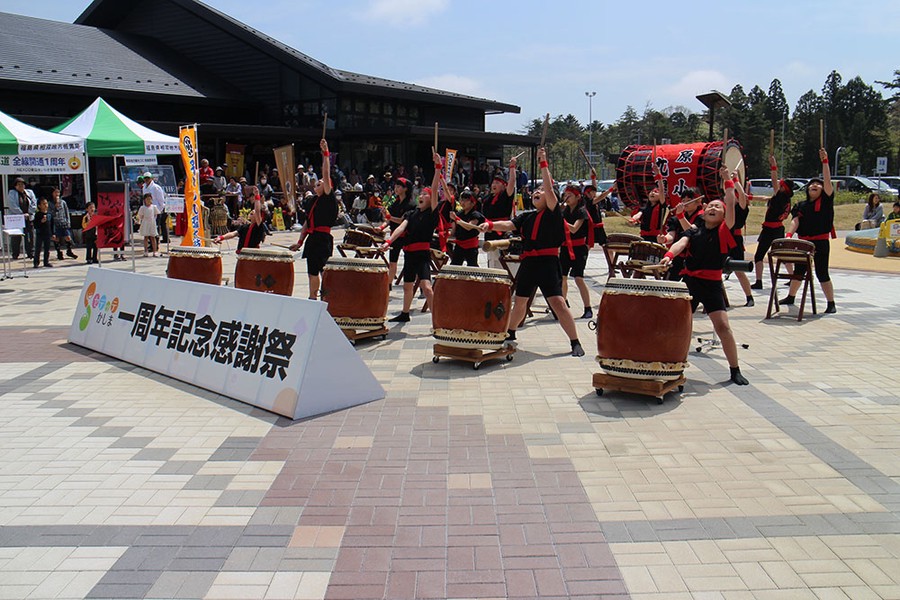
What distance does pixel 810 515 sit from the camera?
4.44m

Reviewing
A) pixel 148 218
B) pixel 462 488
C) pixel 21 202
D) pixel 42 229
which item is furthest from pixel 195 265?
pixel 148 218

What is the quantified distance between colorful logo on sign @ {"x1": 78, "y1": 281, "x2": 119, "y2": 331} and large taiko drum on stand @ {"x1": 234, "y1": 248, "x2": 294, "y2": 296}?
170 cm

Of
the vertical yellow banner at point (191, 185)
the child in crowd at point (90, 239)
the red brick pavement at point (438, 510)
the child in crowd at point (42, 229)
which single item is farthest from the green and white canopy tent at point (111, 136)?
the red brick pavement at point (438, 510)

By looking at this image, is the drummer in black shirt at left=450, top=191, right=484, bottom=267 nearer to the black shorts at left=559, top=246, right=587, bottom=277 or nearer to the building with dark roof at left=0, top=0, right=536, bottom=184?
the black shorts at left=559, top=246, right=587, bottom=277

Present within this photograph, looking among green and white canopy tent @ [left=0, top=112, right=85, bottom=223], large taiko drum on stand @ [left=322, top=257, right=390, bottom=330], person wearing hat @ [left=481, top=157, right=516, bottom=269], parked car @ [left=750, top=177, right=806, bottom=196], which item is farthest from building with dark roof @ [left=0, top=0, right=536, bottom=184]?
large taiko drum on stand @ [left=322, top=257, right=390, bottom=330]

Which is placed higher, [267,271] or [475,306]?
[267,271]

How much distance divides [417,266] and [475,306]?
2.10 meters

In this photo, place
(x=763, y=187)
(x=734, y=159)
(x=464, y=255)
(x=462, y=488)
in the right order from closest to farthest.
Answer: (x=462, y=488) → (x=464, y=255) → (x=734, y=159) → (x=763, y=187)

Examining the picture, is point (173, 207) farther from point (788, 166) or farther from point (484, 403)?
point (788, 166)

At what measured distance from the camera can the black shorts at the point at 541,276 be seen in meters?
8.22

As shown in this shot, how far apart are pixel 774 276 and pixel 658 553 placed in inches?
295

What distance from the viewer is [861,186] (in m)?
42.6

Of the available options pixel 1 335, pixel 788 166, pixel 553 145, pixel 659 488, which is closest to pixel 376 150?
pixel 1 335

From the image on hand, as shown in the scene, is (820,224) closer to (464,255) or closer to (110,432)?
(464,255)
